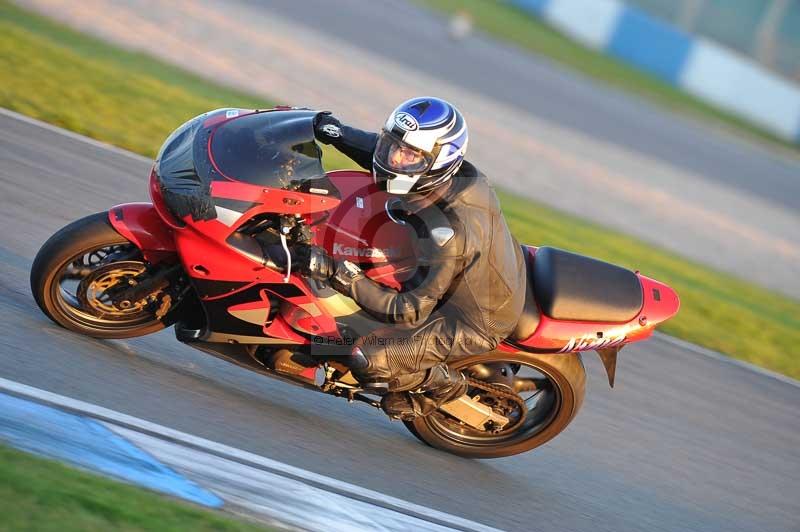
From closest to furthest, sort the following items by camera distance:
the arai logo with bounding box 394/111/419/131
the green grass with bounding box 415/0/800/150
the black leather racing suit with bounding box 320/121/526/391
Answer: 1. the arai logo with bounding box 394/111/419/131
2. the black leather racing suit with bounding box 320/121/526/391
3. the green grass with bounding box 415/0/800/150

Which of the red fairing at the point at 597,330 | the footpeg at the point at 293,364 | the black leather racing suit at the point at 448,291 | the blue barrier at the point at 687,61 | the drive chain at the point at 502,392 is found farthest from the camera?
the blue barrier at the point at 687,61

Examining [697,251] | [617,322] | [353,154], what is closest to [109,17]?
[697,251]

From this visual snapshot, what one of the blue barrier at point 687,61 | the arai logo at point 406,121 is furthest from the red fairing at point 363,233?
the blue barrier at point 687,61

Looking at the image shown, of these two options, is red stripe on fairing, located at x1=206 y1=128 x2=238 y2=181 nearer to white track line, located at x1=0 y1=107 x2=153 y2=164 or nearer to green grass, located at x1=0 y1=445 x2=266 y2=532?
green grass, located at x1=0 y1=445 x2=266 y2=532

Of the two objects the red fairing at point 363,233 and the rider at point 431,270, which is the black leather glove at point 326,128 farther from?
the red fairing at point 363,233

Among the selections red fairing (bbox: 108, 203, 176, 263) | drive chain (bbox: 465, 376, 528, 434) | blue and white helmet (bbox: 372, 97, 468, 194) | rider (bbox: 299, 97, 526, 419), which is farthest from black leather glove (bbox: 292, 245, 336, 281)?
drive chain (bbox: 465, 376, 528, 434)

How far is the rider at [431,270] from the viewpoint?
4566 mm

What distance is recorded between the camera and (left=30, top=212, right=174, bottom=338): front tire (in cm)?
480

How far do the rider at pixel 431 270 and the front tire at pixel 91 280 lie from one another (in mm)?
1003

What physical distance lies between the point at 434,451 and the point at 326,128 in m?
2.02

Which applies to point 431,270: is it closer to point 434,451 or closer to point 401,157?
point 401,157

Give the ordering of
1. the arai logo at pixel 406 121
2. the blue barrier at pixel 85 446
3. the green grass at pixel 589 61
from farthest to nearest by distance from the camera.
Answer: the green grass at pixel 589 61 < the arai logo at pixel 406 121 < the blue barrier at pixel 85 446

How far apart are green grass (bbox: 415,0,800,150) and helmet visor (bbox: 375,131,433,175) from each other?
2140cm

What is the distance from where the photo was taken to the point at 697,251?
13.5 metres
